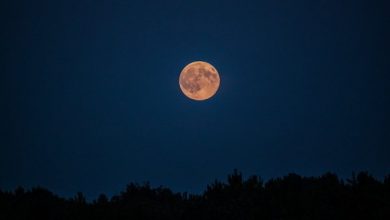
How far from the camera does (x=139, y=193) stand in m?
34.7

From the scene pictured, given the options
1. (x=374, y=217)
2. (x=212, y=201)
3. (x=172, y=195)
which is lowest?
(x=374, y=217)

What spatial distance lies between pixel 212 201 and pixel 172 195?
338 inches

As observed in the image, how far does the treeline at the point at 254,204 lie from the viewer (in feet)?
78.6

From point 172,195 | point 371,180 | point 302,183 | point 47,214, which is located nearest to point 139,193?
point 172,195

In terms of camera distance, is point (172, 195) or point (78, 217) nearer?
point (78, 217)

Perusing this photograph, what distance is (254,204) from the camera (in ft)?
84.9

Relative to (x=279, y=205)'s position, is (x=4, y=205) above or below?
above

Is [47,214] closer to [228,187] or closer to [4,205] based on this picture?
[4,205]

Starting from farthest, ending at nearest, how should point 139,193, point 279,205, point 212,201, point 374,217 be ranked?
point 139,193 < point 212,201 < point 279,205 < point 374,217

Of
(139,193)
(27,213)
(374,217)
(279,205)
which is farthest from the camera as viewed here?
(139,193)

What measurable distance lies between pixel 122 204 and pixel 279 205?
1243cm

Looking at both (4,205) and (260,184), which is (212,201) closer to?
(260,184)

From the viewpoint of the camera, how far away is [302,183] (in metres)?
28.2

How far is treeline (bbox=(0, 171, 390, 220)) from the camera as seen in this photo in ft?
78.6
